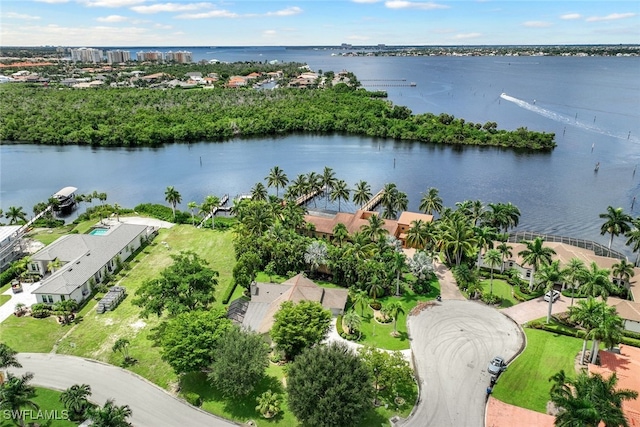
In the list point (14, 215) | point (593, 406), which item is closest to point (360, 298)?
point (593, 406)

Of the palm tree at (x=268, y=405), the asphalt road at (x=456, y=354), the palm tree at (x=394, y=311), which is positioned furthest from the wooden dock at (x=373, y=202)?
the palm tree at (x=268, y=405)

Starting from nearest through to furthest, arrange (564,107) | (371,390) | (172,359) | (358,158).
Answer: (371,390) < (172,359) < (358,158) < (564,107)

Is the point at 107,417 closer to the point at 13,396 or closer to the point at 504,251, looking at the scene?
the point at 13,396

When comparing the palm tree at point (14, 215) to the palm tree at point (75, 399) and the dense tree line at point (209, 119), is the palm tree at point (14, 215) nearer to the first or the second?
the palm tree at point (75, 399)

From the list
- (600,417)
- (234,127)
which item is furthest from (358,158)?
(600,417)

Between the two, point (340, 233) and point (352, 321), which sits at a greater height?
point (340, 233)

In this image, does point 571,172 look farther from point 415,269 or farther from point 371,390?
point 371,390

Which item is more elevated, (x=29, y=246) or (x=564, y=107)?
(x=564, y=107)

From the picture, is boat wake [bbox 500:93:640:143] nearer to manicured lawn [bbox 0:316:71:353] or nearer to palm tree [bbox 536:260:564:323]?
palm tree [bbox 536:260:564:323]
